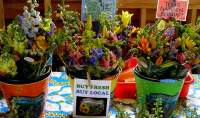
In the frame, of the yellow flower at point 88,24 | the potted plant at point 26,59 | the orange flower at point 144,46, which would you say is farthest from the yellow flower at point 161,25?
the potted plant at point 26,59

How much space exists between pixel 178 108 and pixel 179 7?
36 cm

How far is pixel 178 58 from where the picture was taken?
1103mm

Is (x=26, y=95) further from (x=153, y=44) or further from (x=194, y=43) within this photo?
(x=194, y=43)

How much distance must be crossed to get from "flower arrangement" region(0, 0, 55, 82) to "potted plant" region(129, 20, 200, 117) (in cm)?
29

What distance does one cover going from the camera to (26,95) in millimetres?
1084

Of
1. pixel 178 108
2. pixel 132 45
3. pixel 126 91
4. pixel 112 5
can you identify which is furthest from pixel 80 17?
pixel 178 108

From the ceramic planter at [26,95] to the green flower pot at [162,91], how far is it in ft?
1.07

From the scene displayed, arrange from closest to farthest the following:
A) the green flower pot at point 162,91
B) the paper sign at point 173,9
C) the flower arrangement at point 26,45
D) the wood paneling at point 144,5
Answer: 1. the flower arrangement at point 26,45
2. the green flower pot at point 162,91
3. the paper sign at point 173,9
4. the wood paneling at point 144,5

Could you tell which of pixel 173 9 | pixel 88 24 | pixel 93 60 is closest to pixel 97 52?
pixel 93 60

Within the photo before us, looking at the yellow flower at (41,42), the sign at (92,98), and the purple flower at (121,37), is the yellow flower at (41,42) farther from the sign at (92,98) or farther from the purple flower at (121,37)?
the purple flower at (121,37)

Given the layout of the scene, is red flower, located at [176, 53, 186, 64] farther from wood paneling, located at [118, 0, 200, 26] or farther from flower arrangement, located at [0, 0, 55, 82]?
wood paneling, located at [118, 0, 200, 26]

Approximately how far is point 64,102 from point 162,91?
1.16 feet

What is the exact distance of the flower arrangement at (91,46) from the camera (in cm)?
106

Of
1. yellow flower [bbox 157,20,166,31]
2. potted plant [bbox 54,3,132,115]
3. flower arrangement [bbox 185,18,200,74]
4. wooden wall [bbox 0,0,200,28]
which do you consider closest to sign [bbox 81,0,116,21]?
potted plant [bbox 54,3,132,115]
